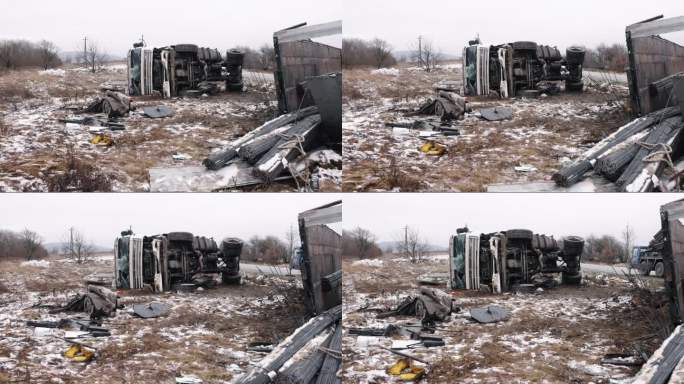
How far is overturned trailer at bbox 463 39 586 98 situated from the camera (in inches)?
224

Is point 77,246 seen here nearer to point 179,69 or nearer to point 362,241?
point 179,69

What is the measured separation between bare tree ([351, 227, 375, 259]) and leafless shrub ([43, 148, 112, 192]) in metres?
1.69

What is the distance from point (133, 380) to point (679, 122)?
3834 millimetres

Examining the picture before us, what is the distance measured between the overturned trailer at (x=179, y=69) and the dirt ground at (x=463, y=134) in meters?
0.81

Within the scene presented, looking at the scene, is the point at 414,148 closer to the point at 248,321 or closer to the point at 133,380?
the point at 248,321

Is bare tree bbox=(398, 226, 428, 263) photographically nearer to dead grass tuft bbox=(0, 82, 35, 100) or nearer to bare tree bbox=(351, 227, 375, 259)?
bare tree bbox=(351, 227, 375, 259)

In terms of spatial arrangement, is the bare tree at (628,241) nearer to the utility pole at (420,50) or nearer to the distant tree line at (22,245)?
the utility pole at (420,50)

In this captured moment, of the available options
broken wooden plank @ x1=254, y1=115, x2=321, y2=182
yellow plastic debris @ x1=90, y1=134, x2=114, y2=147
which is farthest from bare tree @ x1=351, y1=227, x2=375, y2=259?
yellow plastic debris @ x1=90, y1=134, x2=114, y2=147

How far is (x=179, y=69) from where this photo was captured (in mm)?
5930

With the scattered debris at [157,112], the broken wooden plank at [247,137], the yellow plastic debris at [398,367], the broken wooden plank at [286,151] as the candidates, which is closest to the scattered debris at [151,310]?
the broken wooden plank at [247,137]

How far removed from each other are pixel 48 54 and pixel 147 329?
202 cm

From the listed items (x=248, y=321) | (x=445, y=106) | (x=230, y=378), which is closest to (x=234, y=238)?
(x=248, y=321)

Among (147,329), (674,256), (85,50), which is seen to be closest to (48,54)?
(85,50)

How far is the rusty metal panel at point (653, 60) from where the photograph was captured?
541cm
